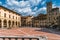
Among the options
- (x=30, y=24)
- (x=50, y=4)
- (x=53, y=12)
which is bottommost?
(x=30, y=24)

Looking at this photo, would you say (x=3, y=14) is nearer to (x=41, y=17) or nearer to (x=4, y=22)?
(x=4, y=22)

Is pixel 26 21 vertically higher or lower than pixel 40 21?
higher

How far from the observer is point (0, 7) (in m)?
50.7

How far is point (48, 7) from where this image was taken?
79.6m

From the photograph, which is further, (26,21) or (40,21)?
(26,21)

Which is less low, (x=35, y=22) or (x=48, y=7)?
(x=48, y=7)

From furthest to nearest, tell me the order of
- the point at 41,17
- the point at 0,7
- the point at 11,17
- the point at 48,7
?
the point at 41,17 → the point at 48,7 → the point at 11,17 → the point at 0,7

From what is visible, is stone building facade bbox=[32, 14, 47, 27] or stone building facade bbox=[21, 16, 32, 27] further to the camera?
stone building facade bbox=[21, 16, 32, 27]

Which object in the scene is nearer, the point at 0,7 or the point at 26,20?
the point at 0,7

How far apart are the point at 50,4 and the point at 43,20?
1122 cm

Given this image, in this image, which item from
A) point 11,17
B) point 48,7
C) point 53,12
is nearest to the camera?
point 11,17

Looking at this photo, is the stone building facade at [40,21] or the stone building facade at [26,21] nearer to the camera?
the stone building facade at [40,21]

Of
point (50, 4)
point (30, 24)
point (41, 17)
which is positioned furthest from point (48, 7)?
point (30, 24)

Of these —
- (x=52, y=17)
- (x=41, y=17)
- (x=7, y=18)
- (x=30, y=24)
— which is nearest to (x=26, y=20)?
(x=30, y=24)
